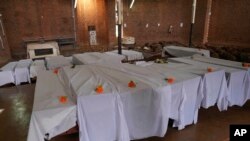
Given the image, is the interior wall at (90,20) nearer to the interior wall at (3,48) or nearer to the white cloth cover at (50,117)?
the interior wall at (3,48)

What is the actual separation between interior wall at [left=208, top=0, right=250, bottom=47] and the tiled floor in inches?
283

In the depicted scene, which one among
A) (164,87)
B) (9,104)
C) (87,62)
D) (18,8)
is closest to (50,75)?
(87,62)

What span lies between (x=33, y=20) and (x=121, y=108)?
27.5 feet

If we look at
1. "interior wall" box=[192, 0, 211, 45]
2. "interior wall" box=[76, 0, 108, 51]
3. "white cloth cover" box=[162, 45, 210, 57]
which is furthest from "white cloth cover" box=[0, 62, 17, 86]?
"interior wall" box=[192, 0, 211, 45]

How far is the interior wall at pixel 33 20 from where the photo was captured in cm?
850

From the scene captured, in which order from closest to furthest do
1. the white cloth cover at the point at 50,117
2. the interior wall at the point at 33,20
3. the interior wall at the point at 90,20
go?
1. the white cloth cover at the point at 50,117
2. the interior wall at the point at 33,20
3. the interior wall at the point at 90,20

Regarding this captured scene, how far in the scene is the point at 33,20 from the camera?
8961 mm

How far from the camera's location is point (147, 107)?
254 centimetres

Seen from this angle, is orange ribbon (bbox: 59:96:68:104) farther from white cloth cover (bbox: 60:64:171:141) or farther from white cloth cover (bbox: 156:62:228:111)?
white cloth cover (bbox: 156:62:228:111)

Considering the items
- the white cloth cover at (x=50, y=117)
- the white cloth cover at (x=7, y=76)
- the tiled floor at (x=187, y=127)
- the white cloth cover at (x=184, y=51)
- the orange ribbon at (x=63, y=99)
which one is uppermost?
the white cloth cover at (x=184, y=51)

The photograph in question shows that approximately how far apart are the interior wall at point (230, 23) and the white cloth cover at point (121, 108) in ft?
30.4

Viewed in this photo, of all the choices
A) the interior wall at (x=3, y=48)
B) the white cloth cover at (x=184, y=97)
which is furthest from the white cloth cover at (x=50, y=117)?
the interior wall at (x=3, y=48)

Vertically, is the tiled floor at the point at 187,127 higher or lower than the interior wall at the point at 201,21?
lower

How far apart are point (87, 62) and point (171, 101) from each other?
211 cm
